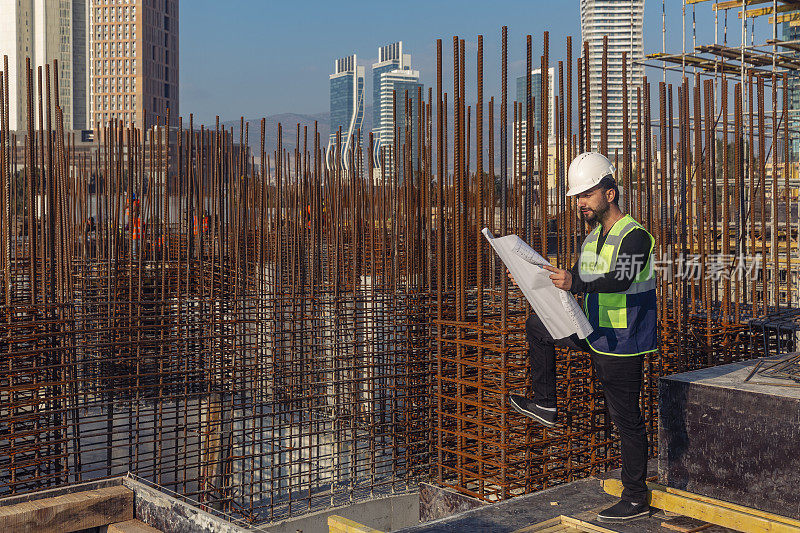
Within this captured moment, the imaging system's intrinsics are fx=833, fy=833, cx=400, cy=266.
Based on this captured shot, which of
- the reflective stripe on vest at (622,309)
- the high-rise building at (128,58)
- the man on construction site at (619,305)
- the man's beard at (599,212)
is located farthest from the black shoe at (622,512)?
the high-rise building at (128,58)

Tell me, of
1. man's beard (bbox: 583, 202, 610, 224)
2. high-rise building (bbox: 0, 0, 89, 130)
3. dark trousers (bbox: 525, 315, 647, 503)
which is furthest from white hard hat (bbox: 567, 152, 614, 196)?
high-rise building (bbox: 0, 0, 89, 130)

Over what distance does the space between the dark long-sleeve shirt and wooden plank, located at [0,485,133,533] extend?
3445 millimetres

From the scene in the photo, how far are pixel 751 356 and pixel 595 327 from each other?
197 inches

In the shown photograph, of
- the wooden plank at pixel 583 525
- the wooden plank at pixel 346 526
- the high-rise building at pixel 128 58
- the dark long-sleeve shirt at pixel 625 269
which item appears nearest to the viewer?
the wooden plank at pixel 346 526

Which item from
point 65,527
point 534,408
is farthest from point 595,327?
point 65,527

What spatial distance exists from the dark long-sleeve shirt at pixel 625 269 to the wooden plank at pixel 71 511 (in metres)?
3.45

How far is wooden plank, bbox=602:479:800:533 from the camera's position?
4.54m

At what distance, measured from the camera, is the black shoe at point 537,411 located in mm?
5359

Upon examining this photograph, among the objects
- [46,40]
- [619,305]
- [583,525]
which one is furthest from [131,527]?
[46,40]

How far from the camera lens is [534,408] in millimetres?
5414

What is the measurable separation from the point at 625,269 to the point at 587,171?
0.63 metres

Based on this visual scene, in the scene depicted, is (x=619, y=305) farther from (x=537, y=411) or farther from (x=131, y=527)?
(x=131, y=527)

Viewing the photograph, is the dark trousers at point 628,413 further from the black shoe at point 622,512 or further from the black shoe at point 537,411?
the black shoe at point 537,411

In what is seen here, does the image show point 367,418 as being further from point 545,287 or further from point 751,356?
point 545,287
